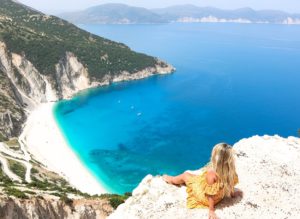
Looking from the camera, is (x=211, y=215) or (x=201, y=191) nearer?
(x=211, y=215)

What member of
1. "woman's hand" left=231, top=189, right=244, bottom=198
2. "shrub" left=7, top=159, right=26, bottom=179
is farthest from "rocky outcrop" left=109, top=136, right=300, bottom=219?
"shrub" left=7, top=159, right=26, bottom=179

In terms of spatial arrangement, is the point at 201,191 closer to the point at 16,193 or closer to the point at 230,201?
the point at 230,201

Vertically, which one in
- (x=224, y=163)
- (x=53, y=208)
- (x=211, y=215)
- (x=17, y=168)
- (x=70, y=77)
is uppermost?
(x=224, y=163)

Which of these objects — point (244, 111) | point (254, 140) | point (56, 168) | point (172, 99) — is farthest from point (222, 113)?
point (254, 140)

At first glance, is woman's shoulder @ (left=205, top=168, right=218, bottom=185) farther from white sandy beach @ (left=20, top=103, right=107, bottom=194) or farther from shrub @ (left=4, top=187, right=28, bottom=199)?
white sandy beach @ (left=20, top=103, right=107, bottom=194)

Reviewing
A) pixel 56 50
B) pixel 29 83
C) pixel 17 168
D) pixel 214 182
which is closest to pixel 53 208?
pixel 17 168

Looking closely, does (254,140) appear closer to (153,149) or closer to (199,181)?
(199,181)

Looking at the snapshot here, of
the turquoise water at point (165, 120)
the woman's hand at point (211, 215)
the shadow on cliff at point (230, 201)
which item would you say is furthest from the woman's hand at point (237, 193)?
the turquoise water at point (165, 120)
